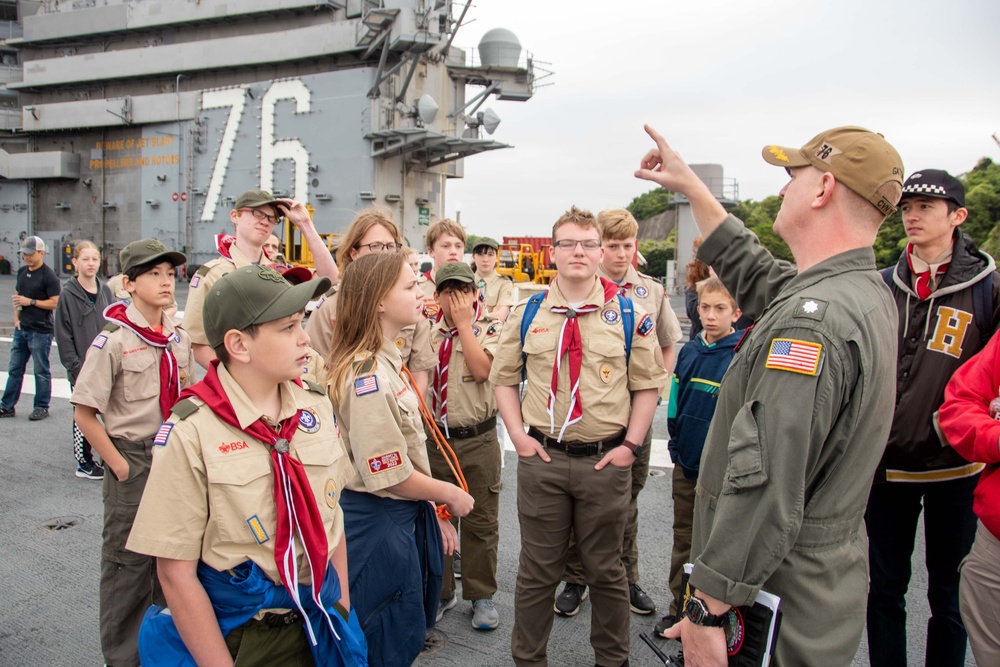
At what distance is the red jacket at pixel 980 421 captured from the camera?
8.18 feet

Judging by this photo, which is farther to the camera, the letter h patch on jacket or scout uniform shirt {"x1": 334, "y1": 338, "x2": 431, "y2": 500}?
the letter h patch on jacket

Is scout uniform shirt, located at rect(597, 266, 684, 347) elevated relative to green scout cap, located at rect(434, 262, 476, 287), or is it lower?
lower

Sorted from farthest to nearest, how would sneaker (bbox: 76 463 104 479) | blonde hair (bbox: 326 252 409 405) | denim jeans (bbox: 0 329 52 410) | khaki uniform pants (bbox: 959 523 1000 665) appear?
denim jeans (bbox: 0 329 52 410) → sneaker (bbox: 76 463 104 479) → blonde hair (bbox: 326 252 409 405) → khaki uniform pants (bbox: 959 523 1000 665)

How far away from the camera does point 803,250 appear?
2021 mm

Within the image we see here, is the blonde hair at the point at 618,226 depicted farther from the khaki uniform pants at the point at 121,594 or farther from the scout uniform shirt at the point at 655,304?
the khaki uniform pants at the point at 121,594

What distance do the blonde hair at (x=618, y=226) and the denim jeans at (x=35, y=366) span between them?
6.99 metres

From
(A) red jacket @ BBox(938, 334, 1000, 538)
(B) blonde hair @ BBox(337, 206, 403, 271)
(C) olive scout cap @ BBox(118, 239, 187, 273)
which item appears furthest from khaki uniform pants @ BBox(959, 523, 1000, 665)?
(C) olive scout cap @ BBox(118, 239, 187, 273)

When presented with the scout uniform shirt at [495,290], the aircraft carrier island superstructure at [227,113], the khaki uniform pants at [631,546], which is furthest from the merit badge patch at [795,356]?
the aircraft carrier island superstructure at [227,113]

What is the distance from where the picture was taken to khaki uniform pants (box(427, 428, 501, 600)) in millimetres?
3816

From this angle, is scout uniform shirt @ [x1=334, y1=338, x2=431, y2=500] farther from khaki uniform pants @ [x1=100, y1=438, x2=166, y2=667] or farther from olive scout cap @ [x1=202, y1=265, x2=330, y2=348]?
khaki uniform pants @ [x1=100, y1=438, x2=166, y2=667]

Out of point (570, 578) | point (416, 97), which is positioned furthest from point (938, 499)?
point (416, 97)

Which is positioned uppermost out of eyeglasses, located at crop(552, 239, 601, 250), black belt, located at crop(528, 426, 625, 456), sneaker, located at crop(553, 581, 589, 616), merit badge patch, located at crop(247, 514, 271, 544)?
eyeglasses, located at crop(552, 239, 601, 250)

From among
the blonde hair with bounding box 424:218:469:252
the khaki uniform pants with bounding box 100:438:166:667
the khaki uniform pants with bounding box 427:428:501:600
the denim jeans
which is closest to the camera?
the khaki uniform pants with bounding box 100:438:166:667

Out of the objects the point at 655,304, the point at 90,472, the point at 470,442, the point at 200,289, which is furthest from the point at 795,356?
the point at 90,472
